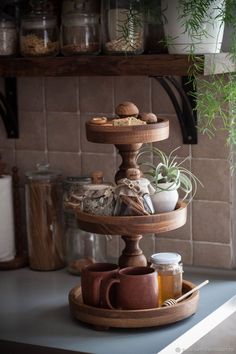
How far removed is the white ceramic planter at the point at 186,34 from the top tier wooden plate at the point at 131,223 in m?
0.38

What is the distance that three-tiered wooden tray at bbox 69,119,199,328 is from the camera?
6.25 ft

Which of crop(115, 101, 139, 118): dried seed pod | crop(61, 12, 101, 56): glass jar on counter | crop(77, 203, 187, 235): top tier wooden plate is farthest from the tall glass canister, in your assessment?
crop(77, 203, 187, 235): top tier wooden plate

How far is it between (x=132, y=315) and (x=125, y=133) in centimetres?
38

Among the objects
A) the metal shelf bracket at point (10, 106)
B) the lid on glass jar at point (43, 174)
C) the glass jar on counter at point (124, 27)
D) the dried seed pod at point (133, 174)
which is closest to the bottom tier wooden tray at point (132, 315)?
the dried seed pod at point (133, 174)

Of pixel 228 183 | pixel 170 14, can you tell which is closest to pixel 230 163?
pixel 228 183

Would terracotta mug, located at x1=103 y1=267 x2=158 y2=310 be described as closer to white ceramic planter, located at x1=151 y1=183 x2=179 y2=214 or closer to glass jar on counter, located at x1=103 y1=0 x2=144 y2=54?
white ceramic planter, located at x1=151 y1=183 x2=179 y2=214

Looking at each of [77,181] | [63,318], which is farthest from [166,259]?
[77,181]

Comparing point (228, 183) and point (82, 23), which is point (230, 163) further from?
point (82, 23)

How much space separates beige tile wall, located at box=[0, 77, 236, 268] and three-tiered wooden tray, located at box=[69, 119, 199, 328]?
26 cm

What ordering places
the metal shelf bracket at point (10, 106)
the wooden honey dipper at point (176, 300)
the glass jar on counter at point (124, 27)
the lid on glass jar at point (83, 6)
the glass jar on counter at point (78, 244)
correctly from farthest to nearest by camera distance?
the metal shelf bracket at point (10, 106) < the glass jar on counter at point (78, 244) < the lid on glass jar at point (83, 6) < the glass jar on counter at point (124, 27) < the wooden honey dipper at point (176, 300)

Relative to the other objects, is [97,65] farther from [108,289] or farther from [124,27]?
[108,289]

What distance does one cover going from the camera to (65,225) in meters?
2.39

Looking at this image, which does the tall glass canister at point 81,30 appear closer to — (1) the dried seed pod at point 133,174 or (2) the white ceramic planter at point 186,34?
(2) the white ceramic planter at point 186,34

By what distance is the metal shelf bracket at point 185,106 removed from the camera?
2.21 m
